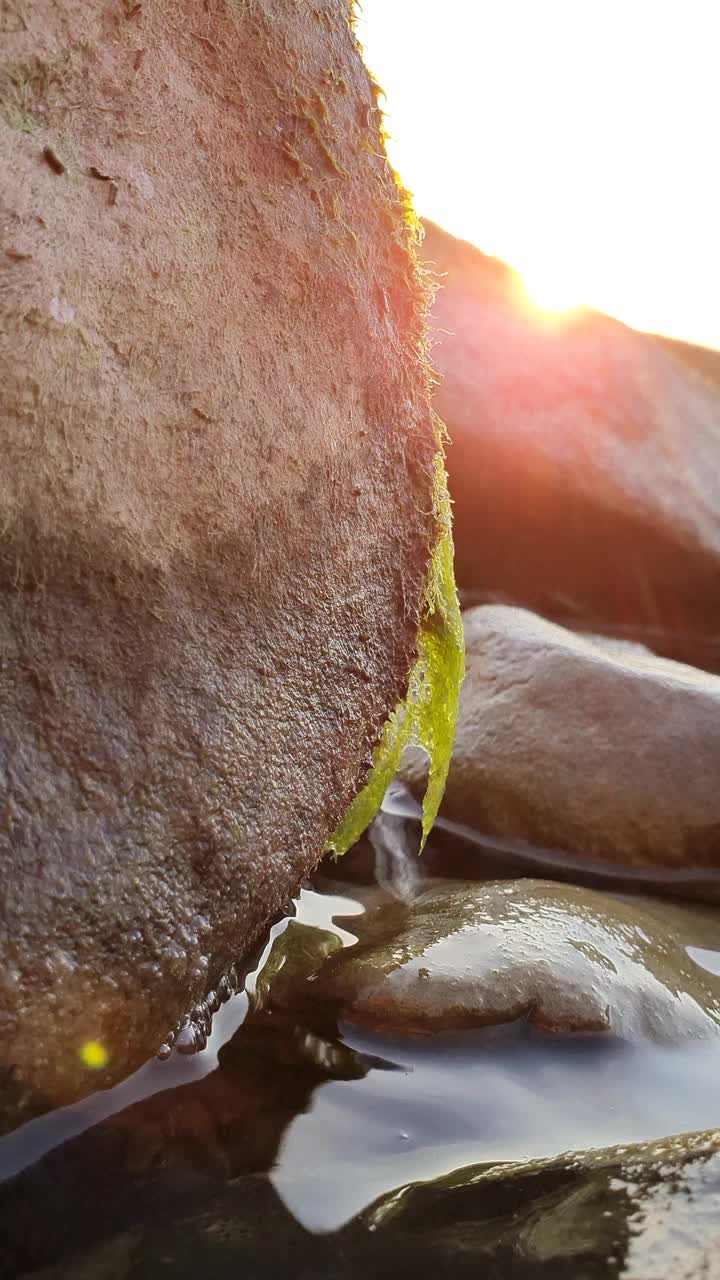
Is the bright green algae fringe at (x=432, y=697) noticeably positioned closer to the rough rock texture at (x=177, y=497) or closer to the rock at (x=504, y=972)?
the rough rock texture at (x=177, y=497)

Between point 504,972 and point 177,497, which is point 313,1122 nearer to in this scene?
point 504,972

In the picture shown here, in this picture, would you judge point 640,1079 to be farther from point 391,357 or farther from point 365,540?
point 391,357

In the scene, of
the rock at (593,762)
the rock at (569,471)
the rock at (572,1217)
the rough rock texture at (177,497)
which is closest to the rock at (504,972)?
the rough rock texture at (177,497)

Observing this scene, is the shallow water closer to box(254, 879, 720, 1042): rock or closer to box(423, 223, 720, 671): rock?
box(254, 879, 720, 1042): rock

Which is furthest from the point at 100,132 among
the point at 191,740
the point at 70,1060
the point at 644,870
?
the point at 644,870

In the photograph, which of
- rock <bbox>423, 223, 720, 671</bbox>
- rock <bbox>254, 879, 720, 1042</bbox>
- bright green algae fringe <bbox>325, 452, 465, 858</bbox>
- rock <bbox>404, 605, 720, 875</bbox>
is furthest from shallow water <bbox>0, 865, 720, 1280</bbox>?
rock <bbox>423, 223, 720, 671</bbox>
